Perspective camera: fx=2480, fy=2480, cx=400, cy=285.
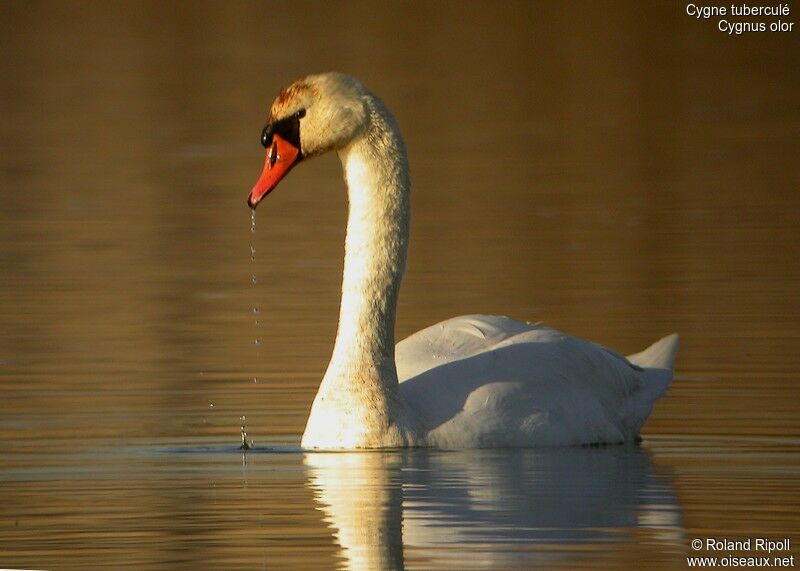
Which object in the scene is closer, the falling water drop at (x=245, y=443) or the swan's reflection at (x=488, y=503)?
the swan's reflection at (x=488, y=503)

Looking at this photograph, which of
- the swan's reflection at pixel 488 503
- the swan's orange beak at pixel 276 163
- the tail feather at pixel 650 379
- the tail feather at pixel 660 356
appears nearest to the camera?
the swan's reflection at pixel 488 503

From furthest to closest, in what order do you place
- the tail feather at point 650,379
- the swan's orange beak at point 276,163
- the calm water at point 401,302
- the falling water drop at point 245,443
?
the tail feather at point 650,379 → the swan's orange beak at point 276,163 → the falling water drop at point 245,443 → the calm water at point 401,302

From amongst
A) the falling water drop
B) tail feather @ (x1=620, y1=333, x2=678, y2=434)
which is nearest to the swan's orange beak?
the falling water drop

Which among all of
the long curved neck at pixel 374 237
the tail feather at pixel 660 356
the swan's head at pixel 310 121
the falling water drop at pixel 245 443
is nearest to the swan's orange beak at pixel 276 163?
the swan's head at pixel 310 121

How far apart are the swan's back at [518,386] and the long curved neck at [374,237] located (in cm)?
31

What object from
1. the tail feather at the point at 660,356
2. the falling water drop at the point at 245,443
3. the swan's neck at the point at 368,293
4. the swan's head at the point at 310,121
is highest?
the swan's head at the point at 310,121

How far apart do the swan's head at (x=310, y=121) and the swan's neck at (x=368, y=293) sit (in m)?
0.10

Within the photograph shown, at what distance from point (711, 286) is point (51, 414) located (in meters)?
5.70

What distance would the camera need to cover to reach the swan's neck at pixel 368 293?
10453mm

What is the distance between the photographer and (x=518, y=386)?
10.7m

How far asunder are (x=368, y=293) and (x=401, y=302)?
459 centimetres

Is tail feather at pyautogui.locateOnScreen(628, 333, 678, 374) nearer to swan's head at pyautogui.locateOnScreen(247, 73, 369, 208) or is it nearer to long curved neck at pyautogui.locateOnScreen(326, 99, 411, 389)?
long curved neck at pyautogui.locateOnScreen(326, 99, 411, 389)

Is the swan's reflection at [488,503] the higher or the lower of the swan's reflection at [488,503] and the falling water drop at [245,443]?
the lower

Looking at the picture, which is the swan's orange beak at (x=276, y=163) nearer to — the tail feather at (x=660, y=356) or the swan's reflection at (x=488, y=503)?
the swan's reflection at (x=488, y=503)
